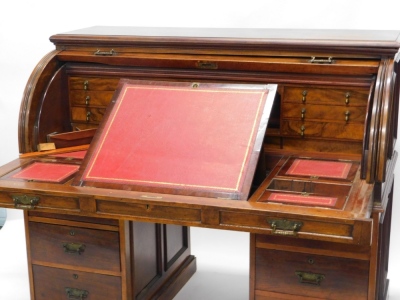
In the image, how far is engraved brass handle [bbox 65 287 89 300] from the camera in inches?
155

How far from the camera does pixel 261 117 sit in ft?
11.7

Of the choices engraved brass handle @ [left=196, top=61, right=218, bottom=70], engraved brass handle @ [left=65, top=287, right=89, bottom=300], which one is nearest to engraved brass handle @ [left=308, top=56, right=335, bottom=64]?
engraved brass handle @ [left=196, top=61, right=218, bottom=70]

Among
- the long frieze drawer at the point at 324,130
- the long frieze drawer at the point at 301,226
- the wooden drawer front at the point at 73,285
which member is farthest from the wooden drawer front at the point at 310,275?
the wooden drawer front at the point at 73,285

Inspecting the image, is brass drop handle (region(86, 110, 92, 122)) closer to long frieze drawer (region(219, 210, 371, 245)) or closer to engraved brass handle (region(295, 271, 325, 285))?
long frieze drawer (region(219, 210, 371, 245))

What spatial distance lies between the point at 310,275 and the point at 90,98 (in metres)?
1.42

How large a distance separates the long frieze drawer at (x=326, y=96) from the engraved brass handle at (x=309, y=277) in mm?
772

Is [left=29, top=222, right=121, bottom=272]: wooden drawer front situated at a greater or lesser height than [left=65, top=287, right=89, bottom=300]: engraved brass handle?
greater

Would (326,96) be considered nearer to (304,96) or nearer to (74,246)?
(304,96)

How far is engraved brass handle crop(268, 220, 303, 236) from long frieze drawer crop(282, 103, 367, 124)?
0.79 meters

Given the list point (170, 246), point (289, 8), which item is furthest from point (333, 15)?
point (170, 246)

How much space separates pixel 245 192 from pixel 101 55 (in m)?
1.17

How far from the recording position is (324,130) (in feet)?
12.5

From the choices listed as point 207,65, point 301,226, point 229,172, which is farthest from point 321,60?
point 301,226

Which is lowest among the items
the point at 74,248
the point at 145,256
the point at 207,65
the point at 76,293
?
the point at 76,293
